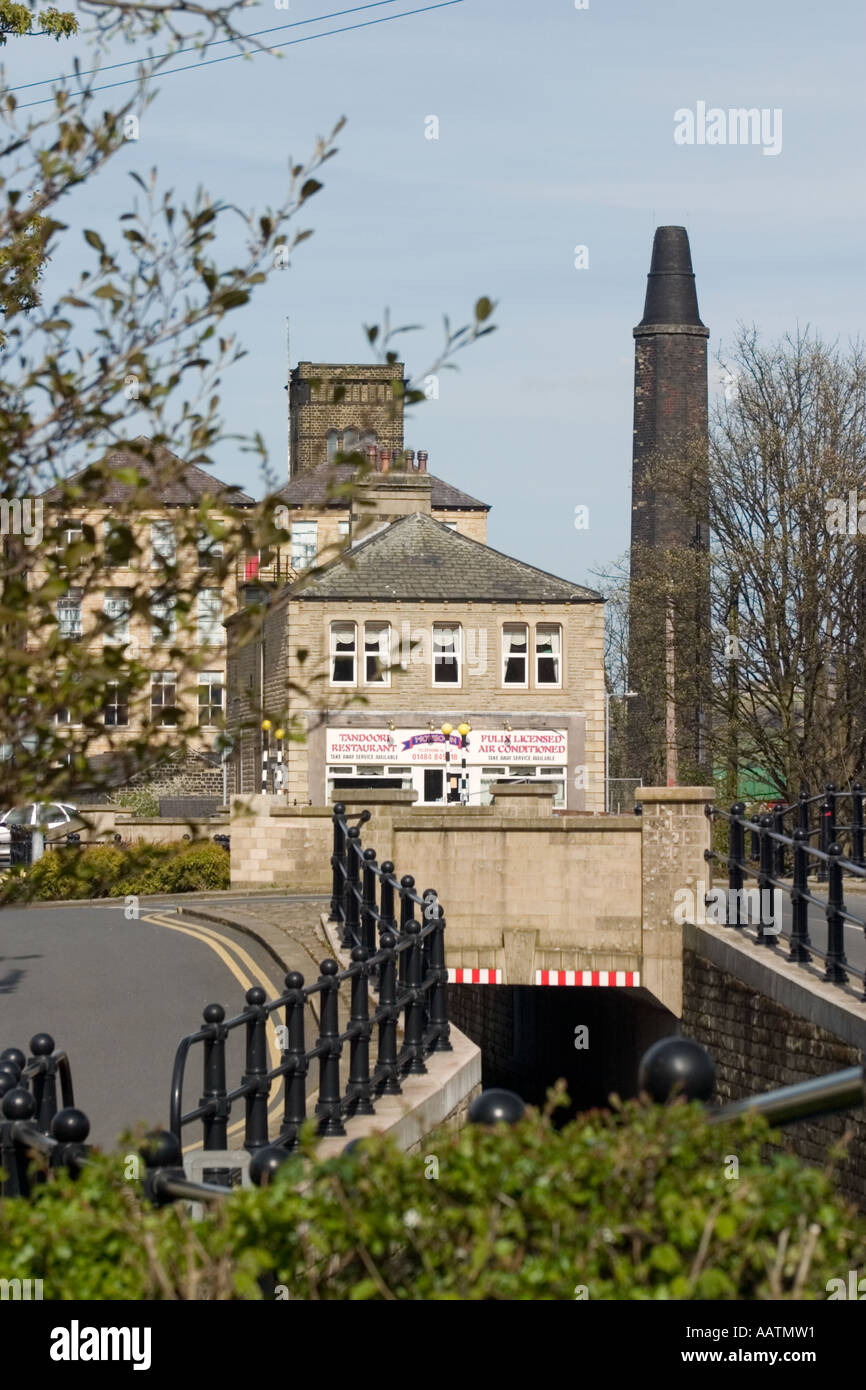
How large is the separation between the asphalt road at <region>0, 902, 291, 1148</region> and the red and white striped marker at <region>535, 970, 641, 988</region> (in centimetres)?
374

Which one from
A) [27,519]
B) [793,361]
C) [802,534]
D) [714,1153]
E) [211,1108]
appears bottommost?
[211,1108]

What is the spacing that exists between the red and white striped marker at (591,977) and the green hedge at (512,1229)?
56.1ft

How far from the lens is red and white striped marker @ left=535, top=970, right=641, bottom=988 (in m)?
20.8

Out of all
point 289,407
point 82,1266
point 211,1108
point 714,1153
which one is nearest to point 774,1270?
point 714,1153

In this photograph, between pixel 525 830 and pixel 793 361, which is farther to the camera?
pixel 793 361

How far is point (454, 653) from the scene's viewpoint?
173 feet

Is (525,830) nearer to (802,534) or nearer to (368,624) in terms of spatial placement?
(802,534)

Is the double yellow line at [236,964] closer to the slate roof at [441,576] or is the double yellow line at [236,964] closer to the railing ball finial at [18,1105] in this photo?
the railing ball finial at [18,1105]

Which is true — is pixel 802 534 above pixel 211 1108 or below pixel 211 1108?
above

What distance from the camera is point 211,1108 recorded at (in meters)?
7.86

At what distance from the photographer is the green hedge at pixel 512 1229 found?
354cm

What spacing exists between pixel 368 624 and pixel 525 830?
3088cm
